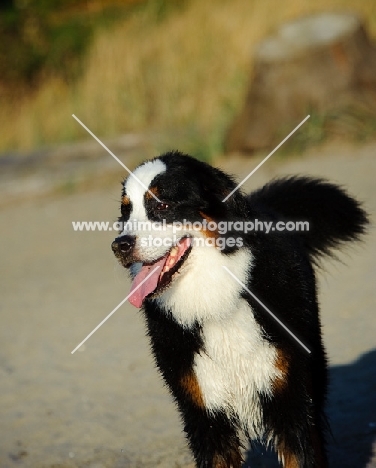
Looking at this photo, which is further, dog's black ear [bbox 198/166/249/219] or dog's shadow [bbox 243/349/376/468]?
dog's shadow [bbox 243/349/376/468]

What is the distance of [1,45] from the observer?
61.9 ft

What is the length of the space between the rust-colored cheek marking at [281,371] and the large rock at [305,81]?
26.1ft

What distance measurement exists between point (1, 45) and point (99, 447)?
1489cm

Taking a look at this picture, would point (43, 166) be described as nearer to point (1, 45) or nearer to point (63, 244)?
point (63, 244)

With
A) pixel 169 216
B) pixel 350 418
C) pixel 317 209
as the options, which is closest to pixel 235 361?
pixel 169 216

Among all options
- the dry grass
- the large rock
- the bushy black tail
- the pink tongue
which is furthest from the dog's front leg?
the dry grass

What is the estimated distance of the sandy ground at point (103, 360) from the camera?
5.27m

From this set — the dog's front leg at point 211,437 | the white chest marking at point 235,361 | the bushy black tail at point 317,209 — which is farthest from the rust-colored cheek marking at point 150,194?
the dog's front leg at point 211,437

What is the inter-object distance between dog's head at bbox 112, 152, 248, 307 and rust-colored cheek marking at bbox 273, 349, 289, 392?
544 millimetres

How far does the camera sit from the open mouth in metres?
4.05

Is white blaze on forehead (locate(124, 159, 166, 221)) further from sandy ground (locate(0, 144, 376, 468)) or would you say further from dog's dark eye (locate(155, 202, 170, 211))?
sandy ground (locate(0, 144, 376, 468))

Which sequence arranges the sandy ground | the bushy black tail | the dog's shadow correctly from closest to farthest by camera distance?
the dog's shadow, the bushy black tail, the sandy ground

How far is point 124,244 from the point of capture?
4.04 metres

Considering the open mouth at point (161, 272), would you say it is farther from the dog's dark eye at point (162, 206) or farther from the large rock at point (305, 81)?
the large rock at point (305, 81)
